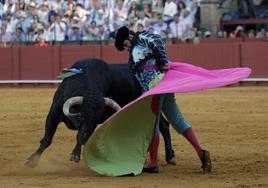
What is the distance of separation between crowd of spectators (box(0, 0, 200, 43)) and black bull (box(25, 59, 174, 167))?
9107 millimetres

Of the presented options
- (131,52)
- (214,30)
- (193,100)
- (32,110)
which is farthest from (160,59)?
(214,30)

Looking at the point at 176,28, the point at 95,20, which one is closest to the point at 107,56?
the point at 95,20

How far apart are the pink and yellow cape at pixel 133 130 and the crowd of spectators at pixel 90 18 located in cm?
953

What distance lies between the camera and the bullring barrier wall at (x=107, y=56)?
1578cm

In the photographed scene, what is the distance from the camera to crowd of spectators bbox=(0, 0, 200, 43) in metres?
16.3

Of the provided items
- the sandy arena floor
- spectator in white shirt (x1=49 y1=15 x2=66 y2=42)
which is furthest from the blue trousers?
spectator in white shirt (x1=49 y1=15 x2=66 y2=42)

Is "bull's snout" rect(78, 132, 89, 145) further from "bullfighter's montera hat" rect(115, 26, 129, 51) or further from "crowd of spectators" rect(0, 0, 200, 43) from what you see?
"crowd of spectators" rect(0, 0, 200, 43)

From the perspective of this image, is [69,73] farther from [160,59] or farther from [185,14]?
[185,14]

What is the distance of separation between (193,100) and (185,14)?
3.83 metres

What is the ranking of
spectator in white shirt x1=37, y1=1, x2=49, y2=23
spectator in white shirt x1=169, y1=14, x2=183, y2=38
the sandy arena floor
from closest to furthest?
the sandy arena floor, spectator in white shirt x1=169, y1=14, x2=183, y2=38, spectator in white shirt x1=37, y1=1, x2=49, y2=23

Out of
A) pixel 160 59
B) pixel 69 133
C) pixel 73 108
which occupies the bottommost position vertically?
pixel 69 133

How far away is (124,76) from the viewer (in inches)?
260

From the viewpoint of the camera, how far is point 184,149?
7.43 meters

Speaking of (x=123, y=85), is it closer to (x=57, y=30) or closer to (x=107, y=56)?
(x=107, y=56)
